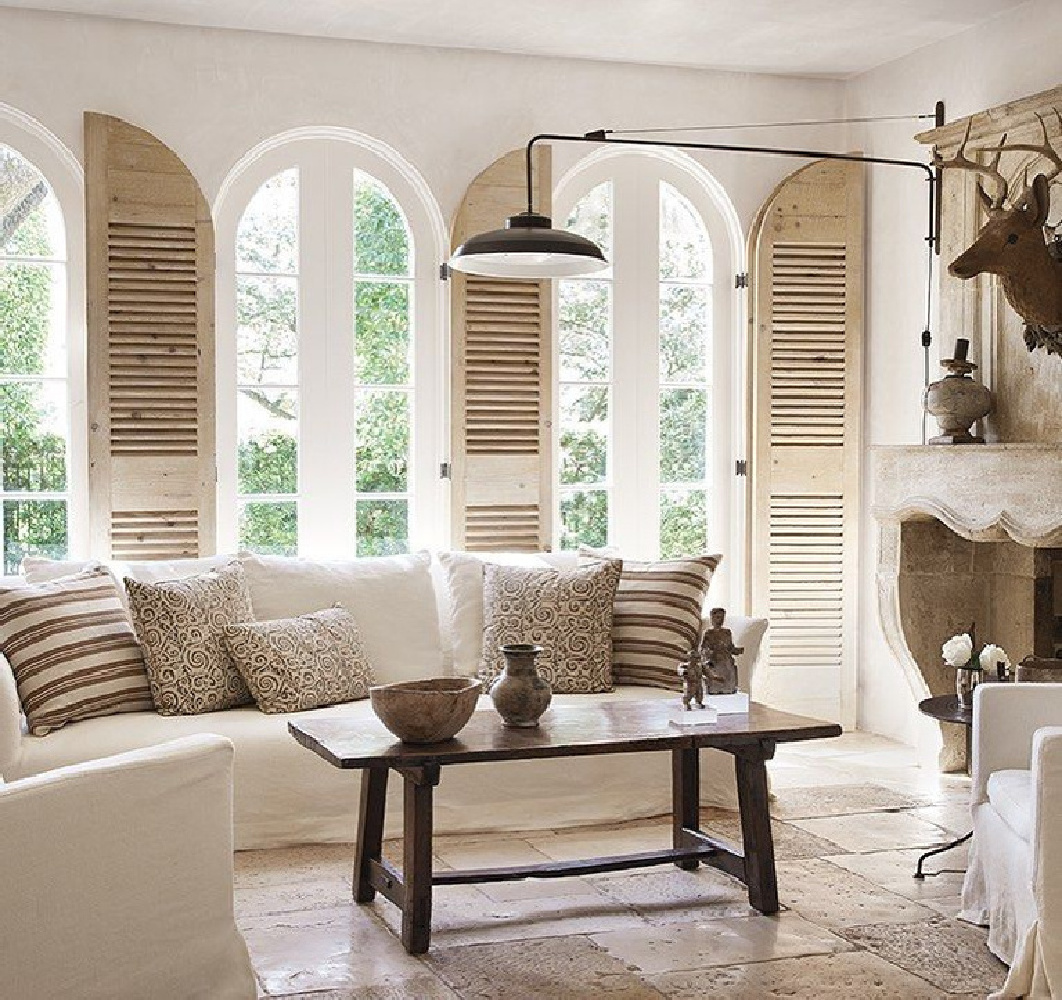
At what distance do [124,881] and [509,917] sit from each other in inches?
57.7

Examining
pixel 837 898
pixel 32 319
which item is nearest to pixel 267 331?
pixel 32 319

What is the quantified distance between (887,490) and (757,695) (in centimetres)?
113

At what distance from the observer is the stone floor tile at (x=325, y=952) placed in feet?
11.7

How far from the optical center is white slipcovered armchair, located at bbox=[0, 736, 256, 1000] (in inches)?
105

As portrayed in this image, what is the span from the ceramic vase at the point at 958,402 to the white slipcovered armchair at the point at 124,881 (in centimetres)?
337

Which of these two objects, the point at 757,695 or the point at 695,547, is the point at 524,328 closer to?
the point at 695,547

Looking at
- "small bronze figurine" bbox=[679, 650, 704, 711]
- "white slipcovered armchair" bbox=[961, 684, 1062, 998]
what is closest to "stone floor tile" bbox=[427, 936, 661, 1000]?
"small bronze figurine" bbox=[679, 650, 704, 711]

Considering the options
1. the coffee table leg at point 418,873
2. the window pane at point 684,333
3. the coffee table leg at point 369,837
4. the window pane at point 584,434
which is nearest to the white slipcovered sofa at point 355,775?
the coffee table leg at point 369,837

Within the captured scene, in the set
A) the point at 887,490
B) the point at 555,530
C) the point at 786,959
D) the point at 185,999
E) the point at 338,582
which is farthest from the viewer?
the point at 555,530

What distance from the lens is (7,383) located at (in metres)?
5.55

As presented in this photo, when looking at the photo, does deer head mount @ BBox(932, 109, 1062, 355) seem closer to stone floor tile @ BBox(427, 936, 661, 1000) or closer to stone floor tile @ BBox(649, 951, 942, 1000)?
stone floor tile @ BBox(649, 951, 942, 1000)

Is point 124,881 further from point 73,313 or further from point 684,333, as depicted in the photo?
point 684,333

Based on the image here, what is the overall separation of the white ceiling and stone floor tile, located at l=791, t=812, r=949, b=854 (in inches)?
113

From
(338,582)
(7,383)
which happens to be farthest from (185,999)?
(7,383)
